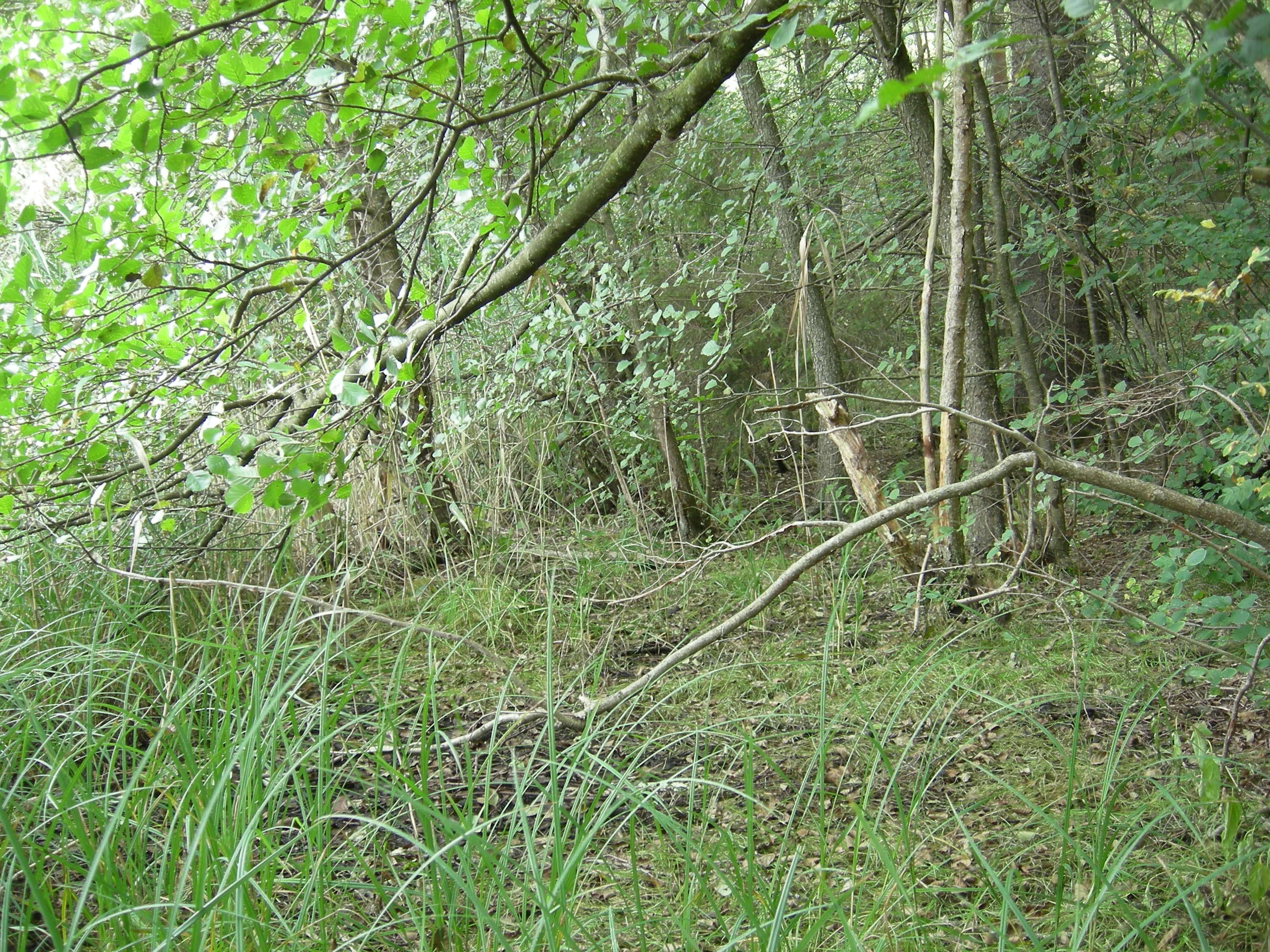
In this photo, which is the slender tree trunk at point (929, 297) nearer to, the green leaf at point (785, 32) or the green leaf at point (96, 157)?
the green leaf at point (785, 32)

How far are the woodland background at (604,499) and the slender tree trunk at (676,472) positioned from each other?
0.04 metres

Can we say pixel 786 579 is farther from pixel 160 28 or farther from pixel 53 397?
pixel 53 397

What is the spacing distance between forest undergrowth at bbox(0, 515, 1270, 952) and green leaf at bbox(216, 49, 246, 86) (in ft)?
4.17

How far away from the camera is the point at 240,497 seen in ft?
6.02

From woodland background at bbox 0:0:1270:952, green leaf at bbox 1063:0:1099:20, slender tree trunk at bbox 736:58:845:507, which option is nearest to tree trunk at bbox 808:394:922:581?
woodland background at bbox 0:0:1270:952

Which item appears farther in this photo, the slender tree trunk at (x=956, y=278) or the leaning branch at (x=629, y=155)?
the slender tree trunk at (x=956, y=278)

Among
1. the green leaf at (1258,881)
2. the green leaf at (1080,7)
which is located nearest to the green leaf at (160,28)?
the green leaf at (1080,7)

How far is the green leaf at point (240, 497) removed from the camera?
182 cm

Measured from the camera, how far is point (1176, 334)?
211 inches

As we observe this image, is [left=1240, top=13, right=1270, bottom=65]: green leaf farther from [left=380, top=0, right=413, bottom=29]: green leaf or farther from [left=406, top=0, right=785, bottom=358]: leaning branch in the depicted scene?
[left=380, top=0, right=413, bottom=29]: green leaf

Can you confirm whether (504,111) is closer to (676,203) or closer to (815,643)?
(815,643)

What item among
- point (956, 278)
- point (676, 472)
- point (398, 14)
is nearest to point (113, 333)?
point (398, 14)

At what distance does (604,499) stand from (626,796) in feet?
11.5

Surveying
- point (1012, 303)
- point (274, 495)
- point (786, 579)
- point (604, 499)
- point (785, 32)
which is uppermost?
point (785, 32)
